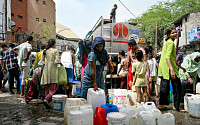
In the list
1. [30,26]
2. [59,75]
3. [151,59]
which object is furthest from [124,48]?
[30,26]

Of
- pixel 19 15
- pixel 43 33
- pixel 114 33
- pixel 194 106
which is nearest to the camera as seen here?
pixel 194 106

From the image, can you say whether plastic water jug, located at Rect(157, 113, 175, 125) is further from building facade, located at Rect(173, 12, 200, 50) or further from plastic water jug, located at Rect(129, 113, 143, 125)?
building facade, located at Rect(173, 12, 200, 50)

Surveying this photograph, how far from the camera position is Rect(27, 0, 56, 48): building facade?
30922 mm

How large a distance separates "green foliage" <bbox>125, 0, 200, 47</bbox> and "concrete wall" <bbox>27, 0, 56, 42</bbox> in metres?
18.8

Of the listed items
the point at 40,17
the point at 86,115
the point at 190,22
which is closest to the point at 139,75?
the point at 86,115

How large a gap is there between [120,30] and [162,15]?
2820 centimetres

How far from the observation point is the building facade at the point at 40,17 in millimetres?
30922

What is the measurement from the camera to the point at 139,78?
13.1 ft

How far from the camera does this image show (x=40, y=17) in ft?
110

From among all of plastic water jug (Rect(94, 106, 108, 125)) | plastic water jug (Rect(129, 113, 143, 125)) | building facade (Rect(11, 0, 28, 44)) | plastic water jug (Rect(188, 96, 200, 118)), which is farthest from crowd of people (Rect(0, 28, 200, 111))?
building facade (Rect(11, 0, 28, 44))

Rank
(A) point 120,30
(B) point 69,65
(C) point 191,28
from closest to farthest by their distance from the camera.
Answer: (B) point 69,65
(A) point 120,30
(C) point 191,28

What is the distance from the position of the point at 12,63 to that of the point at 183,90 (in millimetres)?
5810

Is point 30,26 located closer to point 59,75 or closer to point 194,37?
point 194,37

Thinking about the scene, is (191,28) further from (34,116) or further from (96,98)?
(34,116)
